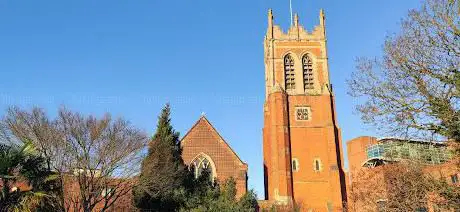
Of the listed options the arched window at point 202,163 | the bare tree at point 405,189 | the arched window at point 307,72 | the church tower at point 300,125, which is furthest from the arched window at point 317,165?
the arched window at point 202,163

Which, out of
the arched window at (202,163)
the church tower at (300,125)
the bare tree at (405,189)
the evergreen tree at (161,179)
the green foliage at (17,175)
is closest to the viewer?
the green foliage at (17,175)

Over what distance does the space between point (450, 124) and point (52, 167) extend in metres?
19.5

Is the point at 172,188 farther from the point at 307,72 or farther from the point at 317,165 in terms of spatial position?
the point at 307,72

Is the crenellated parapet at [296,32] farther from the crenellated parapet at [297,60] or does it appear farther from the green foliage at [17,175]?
the green foliage at [17,175]

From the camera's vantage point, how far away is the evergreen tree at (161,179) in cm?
2558

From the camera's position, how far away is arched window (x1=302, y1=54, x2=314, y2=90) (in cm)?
4597

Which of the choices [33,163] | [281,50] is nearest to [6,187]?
[33,163]

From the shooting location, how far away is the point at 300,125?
4362cm

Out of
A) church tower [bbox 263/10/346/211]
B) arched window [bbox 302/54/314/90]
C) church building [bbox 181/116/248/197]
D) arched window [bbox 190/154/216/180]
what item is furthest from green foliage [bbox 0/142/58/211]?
arched window [bbox 302/54/314/90]

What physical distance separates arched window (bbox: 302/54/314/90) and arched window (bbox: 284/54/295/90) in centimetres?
122

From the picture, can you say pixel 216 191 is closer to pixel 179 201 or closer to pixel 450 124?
pixel 179 201

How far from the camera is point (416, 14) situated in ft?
43.6

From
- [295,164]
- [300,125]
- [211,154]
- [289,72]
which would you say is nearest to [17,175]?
[211,154]

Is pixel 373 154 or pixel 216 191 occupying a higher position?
pixel 373 154
